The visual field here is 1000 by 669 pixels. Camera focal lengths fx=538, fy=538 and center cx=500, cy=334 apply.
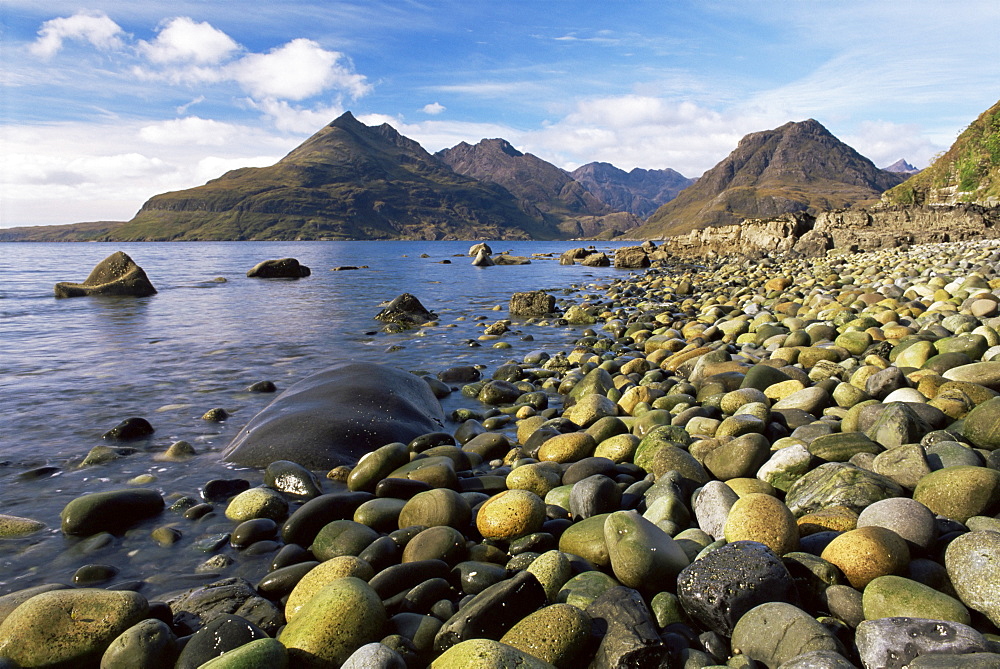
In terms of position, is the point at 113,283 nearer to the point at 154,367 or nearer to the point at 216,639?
the point at 154,367

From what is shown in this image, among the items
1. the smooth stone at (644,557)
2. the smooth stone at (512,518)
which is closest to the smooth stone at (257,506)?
the smooth stone at (512,518)

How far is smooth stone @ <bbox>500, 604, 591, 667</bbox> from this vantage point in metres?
2.73

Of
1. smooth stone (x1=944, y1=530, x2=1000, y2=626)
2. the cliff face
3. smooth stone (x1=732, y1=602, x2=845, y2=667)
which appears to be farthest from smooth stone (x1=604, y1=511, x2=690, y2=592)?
the cliff face

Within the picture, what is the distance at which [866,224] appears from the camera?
35500 mm

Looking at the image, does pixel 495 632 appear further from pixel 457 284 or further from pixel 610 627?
pixel 457 284

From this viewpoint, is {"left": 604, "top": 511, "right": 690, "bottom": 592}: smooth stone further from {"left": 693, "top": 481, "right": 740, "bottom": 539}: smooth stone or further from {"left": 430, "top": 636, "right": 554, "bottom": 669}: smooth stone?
{"left": 430, "top": 636, "right": 554, "bottom": 669}: smooth stone

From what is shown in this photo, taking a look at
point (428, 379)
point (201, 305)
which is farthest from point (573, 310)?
point (201, 305)

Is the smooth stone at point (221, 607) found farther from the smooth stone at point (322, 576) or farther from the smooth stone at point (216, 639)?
the smooth stone at point (216, 639)

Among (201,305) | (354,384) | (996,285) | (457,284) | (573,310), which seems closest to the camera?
(354,384)

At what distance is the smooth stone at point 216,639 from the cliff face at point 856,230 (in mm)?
38386

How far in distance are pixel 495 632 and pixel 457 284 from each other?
108 feet

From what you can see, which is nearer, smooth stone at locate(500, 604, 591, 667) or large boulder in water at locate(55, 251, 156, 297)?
smooth stone at locate(500, 604, 591, 667)

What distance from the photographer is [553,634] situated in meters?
2.78

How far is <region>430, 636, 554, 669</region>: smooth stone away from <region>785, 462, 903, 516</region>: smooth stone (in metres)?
2.55
